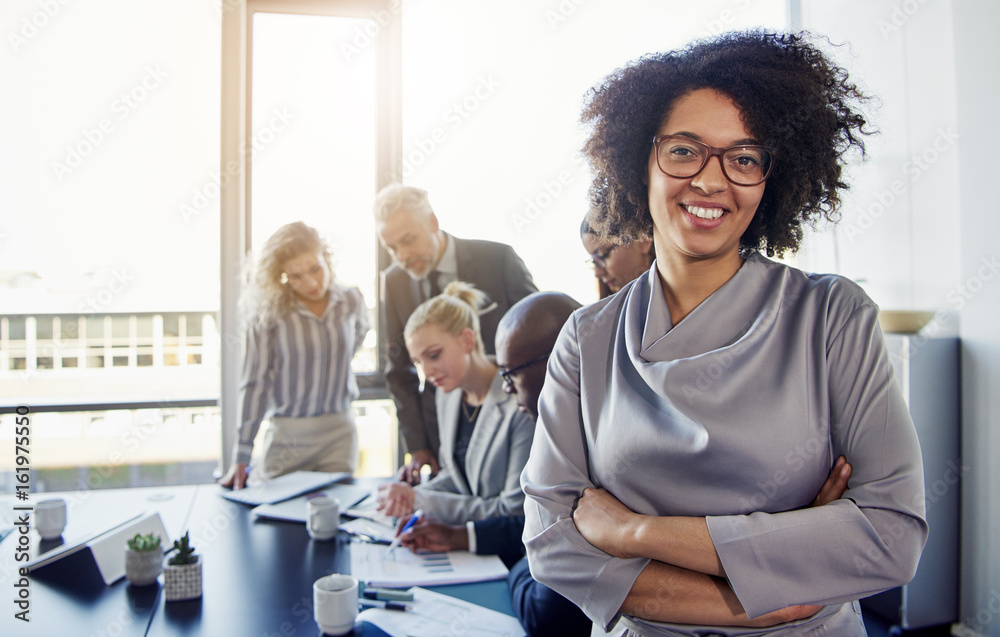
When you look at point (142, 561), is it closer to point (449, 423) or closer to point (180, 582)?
point (180, 582)

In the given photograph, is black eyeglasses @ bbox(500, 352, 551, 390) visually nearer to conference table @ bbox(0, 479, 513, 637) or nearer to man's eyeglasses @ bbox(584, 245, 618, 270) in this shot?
man's eyeglasses @ bbox(584, 245, 618, 270)

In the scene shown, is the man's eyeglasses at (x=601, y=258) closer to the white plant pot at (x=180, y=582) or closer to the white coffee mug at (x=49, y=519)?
the white plant pot at (x=180, y=582)

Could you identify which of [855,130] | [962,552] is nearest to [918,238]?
[962,552]

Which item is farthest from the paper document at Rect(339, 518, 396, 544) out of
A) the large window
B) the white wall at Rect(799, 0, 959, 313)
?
the white wall at Rect(799, 0, 959, 313)

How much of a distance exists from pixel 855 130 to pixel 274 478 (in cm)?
236

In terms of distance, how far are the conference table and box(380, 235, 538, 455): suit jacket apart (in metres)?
0.93

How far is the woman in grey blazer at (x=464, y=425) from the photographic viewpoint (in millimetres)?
2021

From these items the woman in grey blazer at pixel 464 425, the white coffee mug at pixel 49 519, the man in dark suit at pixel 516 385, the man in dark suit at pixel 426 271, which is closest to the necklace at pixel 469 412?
the woman in grey blazer at pixel 464 425

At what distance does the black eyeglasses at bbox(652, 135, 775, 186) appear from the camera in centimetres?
101

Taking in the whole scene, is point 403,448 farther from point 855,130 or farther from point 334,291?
point 855,130

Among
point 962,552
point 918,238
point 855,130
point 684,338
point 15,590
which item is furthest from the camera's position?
point 918,238

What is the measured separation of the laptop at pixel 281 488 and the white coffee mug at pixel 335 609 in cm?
101

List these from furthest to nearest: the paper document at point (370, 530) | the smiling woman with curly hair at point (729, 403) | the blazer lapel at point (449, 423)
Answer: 1. the blazer lapel at point (449, 423)
2. the paper document at point (370, 530)
3. the smiling woman with curly hair at point (729, 403)

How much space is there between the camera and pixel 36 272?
349cm
